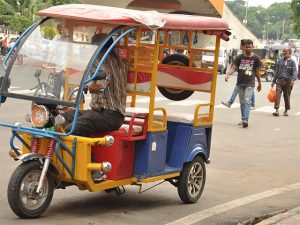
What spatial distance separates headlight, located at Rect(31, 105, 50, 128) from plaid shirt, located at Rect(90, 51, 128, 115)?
629 millimetres

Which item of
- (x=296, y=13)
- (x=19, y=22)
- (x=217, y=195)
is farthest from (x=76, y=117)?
(x=296, y=13)

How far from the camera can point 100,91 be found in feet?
22.4

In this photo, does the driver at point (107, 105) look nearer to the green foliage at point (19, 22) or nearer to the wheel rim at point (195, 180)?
the wheel rim at point (195, 180)

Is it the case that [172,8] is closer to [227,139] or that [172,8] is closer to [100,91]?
[100,91]

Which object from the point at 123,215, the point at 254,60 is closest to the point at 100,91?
the point at 123,215

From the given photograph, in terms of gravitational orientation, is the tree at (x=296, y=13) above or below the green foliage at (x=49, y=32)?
above

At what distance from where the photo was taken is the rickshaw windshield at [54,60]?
6789 mm

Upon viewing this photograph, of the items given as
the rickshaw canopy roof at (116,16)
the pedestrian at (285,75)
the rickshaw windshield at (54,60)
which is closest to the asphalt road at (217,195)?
the rickshaw windshield at (54,60)

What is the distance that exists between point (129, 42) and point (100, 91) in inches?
53.3

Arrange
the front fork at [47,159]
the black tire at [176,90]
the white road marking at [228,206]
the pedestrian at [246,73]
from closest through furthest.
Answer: the front fork at [47,159] < the white road marking at [228,206] < the black tire at [176,90] < the pedestrian at [246,73]

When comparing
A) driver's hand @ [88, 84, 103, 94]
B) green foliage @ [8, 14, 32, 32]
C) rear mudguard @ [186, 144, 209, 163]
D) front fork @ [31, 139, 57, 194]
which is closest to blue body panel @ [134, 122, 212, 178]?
rear mudguard @ [186, 144, 209, 163]

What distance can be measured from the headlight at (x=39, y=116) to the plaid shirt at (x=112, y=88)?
0.63 meters

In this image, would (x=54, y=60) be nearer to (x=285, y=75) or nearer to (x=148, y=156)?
(x=148, y=156)

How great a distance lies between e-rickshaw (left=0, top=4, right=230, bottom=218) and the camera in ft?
21.9
